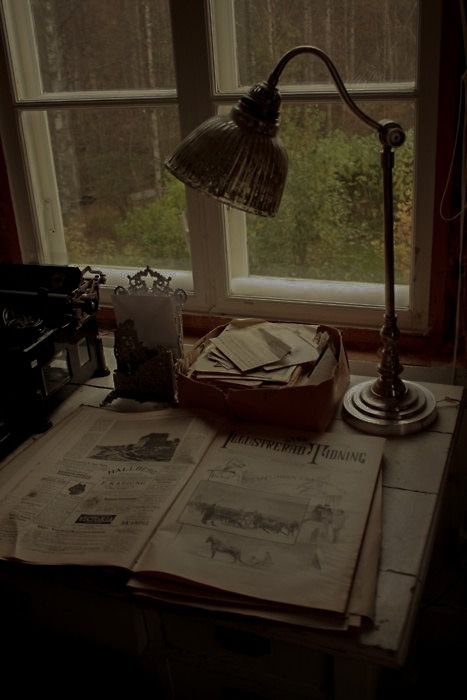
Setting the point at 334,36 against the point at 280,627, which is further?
the point at 334,36

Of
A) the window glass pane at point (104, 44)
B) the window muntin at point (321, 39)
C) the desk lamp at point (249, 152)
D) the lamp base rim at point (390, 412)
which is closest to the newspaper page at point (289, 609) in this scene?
the lamp base rim at point (390, 412)

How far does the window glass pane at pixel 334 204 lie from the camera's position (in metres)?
1.60

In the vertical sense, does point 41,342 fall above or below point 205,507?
above

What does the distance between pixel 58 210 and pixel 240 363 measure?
80cm

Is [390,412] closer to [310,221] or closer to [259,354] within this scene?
[259,354]

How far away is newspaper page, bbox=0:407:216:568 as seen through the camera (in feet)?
3.61

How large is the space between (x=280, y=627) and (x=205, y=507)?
0.25 metres

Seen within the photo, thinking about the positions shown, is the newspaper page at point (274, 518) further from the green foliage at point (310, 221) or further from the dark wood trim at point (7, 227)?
the dark wood trim at point (7, 227)

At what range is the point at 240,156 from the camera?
1110 millimetres

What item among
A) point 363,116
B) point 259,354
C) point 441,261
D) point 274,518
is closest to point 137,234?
point 259,354

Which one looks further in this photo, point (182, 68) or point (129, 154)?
point (129, 154)

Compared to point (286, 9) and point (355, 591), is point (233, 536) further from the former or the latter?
point (286, 9)

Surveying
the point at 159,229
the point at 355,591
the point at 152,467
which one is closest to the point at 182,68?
the point at 159,229

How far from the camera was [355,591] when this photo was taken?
3.23 ft
